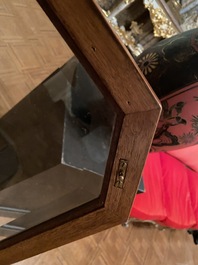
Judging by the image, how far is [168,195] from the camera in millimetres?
1538

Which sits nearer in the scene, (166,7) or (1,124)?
(1,124)

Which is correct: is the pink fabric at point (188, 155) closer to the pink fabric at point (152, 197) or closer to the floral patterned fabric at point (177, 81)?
the pink fabric at point (152, 197)

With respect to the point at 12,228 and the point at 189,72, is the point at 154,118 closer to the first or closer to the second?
the point at 189,72

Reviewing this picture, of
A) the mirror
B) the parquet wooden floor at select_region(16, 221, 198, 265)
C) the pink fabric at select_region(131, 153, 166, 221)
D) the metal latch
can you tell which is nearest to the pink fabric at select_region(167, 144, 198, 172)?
the pink fabric at select_region(131, 153, 166, 221)

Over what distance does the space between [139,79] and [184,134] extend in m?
0.33

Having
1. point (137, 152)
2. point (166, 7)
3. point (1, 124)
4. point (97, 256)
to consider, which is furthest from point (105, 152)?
point (166, 7)

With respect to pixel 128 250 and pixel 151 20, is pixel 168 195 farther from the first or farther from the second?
pixel 151 20

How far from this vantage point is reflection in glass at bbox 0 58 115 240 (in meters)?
0.54

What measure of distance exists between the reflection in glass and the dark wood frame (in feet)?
0.07

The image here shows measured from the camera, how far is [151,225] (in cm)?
194

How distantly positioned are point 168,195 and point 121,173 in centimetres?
111

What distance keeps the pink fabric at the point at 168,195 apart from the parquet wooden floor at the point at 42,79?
30cm

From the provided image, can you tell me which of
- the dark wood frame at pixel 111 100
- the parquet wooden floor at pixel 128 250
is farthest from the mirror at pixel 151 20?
the dark wood frame at pixel 111 100

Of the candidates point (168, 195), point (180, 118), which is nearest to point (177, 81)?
point (180, 118)
